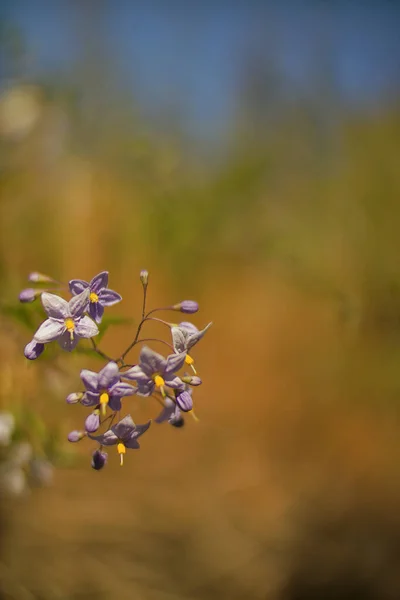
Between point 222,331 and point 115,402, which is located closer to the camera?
point 115,402

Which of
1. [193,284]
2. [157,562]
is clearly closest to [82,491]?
[157,562]

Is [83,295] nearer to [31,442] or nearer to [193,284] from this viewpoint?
[31,442]

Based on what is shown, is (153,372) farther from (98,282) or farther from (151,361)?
(98,282)

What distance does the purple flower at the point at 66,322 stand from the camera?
1.88 feet

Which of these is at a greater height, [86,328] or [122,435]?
[86,328]

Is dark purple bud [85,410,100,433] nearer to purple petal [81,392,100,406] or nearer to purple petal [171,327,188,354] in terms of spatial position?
purple petal [81,392,100,406]

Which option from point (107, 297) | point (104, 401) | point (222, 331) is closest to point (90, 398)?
point (104, 401)

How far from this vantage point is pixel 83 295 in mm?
569

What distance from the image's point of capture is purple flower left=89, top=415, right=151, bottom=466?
550mm

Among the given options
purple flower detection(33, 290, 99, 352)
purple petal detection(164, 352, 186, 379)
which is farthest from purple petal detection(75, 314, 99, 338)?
purple petal detection(164, 352, 186, 379)

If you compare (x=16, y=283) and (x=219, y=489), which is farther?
(x=219, y=489)

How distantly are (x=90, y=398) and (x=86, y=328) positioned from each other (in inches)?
3.3

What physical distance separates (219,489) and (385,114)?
1.56 m

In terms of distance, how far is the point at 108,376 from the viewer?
1.71ft
